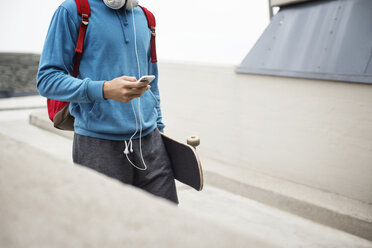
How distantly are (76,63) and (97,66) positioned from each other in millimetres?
99

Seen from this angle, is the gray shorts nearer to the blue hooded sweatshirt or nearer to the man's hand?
the blue hooded sweatshirt

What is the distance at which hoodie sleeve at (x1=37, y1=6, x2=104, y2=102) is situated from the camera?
171 cm

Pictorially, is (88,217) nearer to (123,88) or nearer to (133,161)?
(123,88)

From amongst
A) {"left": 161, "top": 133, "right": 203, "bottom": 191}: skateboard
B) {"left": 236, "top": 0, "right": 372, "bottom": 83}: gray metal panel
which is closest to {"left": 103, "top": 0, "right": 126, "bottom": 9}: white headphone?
{"left": 161, "top": 133, "right": 203, "bottom": 191}: skateboard

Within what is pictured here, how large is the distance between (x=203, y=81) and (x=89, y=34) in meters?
3.26

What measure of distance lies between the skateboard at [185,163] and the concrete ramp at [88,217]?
3.60 feet

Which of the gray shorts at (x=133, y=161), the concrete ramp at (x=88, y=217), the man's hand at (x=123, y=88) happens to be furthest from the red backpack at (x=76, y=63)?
the concrete ramp at (x=88, y=217)

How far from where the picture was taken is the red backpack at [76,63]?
176 centimetres

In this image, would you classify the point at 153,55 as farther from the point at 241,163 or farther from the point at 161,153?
the point at 241,163

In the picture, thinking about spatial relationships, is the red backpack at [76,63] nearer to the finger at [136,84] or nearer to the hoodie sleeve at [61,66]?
the hoodie sleeve at [61,66]

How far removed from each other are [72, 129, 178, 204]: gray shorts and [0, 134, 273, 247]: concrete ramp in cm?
89

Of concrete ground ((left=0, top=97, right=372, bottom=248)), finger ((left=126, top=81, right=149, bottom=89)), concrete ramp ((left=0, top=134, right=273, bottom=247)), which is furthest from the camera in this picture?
concrete ground ((left=0, top=97, right=372, bottom=248))

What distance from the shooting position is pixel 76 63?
1833mm

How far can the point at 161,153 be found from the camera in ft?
6.92
